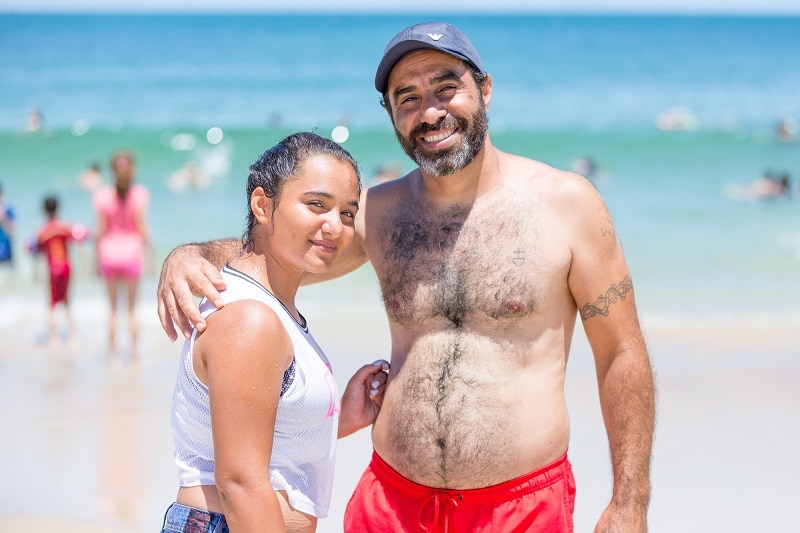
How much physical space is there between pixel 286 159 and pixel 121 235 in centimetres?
623

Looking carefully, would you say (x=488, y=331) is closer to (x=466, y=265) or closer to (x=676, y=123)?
(x=466, y=265)

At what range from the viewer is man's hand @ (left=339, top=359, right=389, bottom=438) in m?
3.07

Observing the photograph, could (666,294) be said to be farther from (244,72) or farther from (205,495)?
(244,72)

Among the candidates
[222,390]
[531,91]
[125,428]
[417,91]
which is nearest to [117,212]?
[125,428]

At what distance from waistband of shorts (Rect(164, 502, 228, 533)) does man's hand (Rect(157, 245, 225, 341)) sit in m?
0.43

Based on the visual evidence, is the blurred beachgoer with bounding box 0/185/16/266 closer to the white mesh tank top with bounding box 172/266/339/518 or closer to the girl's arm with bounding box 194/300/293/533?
the white mesh tank top with bounding box 172/266/339/518

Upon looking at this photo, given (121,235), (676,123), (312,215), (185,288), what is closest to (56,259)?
(121,235)

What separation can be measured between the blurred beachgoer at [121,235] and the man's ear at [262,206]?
5935 mm

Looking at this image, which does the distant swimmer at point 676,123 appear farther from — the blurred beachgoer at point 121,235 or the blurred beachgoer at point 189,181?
the blurred beachgoer at point 121,235

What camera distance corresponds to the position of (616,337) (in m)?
2.85

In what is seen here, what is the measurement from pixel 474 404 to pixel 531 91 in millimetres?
25513

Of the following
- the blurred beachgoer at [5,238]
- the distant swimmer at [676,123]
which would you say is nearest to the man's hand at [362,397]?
the blurred beachgoer at [5,238]

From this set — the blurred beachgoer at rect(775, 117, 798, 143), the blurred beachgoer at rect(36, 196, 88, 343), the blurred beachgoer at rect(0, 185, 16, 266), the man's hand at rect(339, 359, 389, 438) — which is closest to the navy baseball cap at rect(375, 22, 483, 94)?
the man's hand at rect(339, 359, 389, 438)

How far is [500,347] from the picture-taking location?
111 inches
